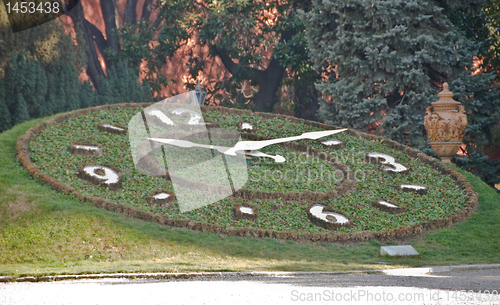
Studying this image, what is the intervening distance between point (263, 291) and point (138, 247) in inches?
137

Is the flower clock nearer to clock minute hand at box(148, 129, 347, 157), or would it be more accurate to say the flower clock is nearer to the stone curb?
clock minute hand at box(148, 129, 347, 157)

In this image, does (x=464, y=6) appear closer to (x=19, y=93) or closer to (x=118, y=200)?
(x=118, y=200)

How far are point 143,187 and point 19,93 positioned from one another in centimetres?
855

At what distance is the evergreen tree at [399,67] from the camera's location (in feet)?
51.5

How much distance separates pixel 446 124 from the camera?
12.9m

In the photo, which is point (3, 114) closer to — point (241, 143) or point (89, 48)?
point (89, 48)

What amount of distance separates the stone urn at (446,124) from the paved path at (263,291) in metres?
7.18

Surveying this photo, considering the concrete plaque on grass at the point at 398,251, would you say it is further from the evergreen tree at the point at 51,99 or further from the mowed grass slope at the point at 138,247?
the evergreen tree at the point at 51,99

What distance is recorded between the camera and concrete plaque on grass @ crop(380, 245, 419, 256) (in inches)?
329

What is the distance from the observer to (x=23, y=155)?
33.8ft

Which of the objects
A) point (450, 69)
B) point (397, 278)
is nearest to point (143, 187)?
point (397, 278)

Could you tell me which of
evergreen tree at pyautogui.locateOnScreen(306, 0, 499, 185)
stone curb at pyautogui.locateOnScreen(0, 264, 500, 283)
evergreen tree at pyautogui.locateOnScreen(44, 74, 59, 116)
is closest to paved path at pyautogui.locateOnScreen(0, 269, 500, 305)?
stone curb at pyautogui.locateOnScreen(0, 264, 500, 283)

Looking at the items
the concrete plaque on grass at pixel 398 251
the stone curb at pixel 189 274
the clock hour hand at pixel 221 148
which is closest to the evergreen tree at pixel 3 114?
the clock hour hand at pixel 221 148

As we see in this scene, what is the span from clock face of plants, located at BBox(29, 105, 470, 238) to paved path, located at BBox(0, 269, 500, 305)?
293cm
